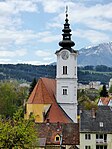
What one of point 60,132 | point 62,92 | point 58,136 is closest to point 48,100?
point 62,92

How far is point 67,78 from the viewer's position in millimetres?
75188

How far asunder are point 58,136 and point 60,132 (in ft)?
2.95

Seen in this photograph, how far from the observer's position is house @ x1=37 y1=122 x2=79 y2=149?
57.9 m

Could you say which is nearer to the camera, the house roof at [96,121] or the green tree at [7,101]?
the house roof at [96,121]

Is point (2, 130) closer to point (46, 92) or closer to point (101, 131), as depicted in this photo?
point (101, 131)

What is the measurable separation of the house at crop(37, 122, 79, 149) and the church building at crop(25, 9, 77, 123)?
11.1 m

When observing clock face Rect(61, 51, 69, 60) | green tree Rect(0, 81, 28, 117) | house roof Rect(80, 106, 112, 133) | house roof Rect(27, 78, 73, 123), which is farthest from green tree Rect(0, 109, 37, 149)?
green tree Rect(0, 81, 28, 117)

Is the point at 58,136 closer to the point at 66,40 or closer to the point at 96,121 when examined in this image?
the point at 96,121

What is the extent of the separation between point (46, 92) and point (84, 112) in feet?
43.5

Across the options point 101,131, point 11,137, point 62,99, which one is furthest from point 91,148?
point 11,137

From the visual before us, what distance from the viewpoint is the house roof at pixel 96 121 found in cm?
5944

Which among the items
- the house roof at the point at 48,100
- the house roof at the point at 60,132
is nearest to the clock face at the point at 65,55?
the house roof at the point at 48,100

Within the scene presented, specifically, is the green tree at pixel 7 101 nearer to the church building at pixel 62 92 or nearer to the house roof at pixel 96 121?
the church building at pixel 62 92

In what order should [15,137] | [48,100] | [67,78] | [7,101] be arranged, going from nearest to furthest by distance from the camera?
[15,137] → [48,100] → [67,78] → [7,101]
